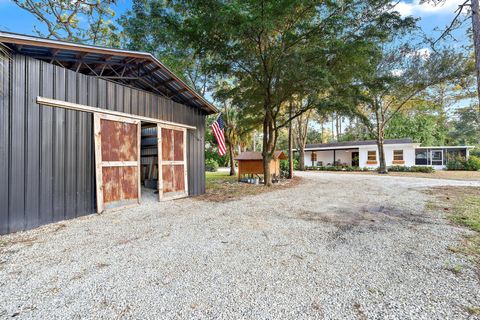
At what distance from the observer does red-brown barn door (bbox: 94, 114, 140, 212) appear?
15.9ft

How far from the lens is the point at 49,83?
4098 mm

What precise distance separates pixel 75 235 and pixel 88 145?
2.01 meters

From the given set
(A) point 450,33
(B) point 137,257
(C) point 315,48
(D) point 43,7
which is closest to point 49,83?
(B) point 137,257

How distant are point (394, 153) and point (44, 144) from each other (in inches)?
993

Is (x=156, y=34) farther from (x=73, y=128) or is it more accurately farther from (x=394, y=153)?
(x=394, y=153)

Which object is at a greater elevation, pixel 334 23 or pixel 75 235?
pixel 334 23

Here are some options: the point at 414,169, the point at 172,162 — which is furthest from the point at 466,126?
the point at 172,162

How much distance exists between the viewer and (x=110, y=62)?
5297 millimetres

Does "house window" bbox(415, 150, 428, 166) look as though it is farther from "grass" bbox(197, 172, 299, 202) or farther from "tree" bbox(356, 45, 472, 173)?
"grass" bbox(197, 172, 299, 202)

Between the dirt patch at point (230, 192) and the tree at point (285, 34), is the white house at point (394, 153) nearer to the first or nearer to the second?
the dirt patch at point (230, 192)

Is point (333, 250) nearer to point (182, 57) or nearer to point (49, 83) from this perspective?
point (49, 83)

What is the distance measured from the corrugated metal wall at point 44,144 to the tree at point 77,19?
313 inches

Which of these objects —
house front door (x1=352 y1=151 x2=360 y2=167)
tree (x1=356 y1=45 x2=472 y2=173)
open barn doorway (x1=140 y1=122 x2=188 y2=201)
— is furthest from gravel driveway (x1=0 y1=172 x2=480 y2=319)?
house front door (x1=352 y1=151 x2=360 y2=167)

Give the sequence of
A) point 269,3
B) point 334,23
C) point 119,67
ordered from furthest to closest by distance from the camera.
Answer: point 334,23
point 269,3
point 119,67
